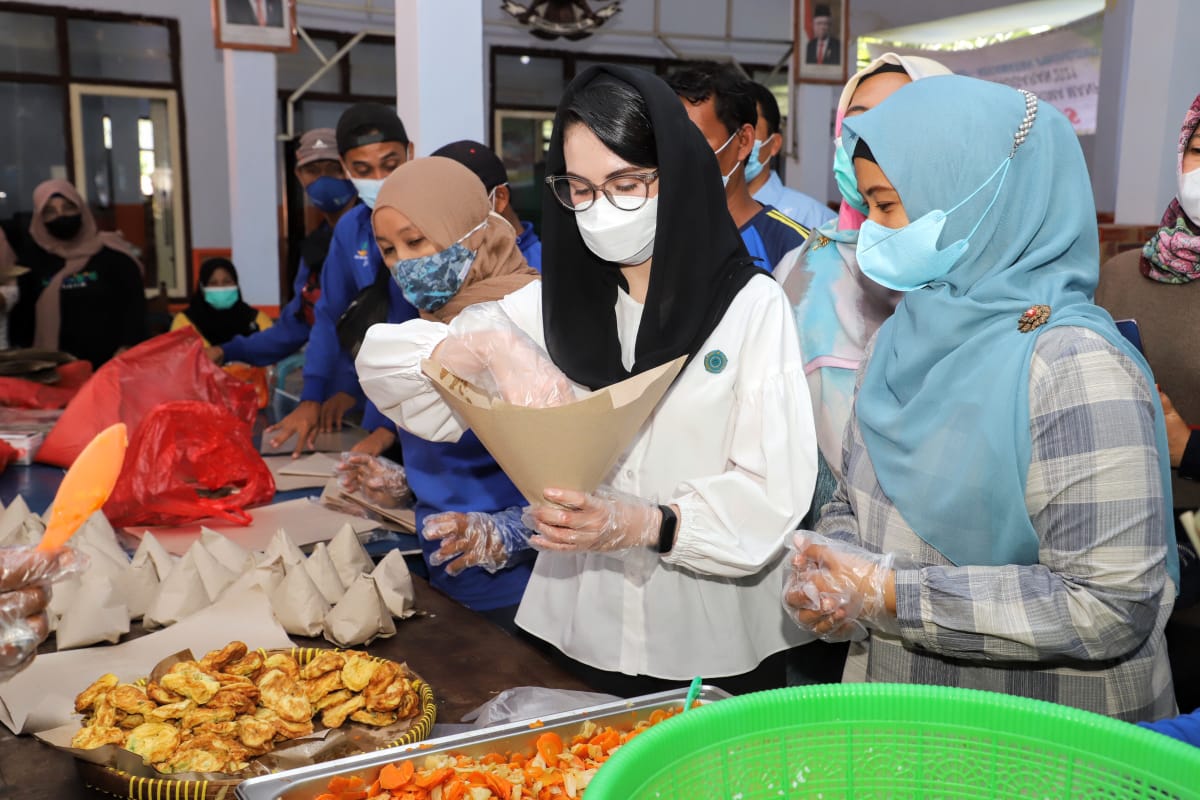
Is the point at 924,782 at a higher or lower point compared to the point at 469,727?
higher

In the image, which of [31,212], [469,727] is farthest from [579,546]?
[31,212]

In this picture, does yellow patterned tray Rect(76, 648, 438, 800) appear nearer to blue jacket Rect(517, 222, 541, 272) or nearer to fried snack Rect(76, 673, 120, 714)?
fried snack Rect(76, 673, 120, 714)

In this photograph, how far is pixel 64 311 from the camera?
15.6 feet

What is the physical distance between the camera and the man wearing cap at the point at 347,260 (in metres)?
3.09

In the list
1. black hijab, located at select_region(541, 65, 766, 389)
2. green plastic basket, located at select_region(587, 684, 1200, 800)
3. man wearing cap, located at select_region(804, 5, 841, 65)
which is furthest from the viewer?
man wearing cap, located at select_region(804, 5, 841, 65)

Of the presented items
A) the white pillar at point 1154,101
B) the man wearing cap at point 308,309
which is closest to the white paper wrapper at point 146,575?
the man wearing cap at point 308,309

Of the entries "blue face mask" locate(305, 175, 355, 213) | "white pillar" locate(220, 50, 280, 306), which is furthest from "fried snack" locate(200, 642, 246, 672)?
"white pillar" locate(220, 50, 280, 306)

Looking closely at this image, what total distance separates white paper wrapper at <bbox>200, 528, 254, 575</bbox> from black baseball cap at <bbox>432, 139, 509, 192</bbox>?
1.16 m

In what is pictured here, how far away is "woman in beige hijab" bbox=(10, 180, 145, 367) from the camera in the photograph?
4770 mm

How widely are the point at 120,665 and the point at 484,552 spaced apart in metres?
0.54

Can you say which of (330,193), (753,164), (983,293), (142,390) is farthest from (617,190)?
(330,193)

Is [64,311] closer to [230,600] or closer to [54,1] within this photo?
[230,600]

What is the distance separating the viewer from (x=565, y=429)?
1267 millimetres

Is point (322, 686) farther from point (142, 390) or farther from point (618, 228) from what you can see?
point (142, 390)
